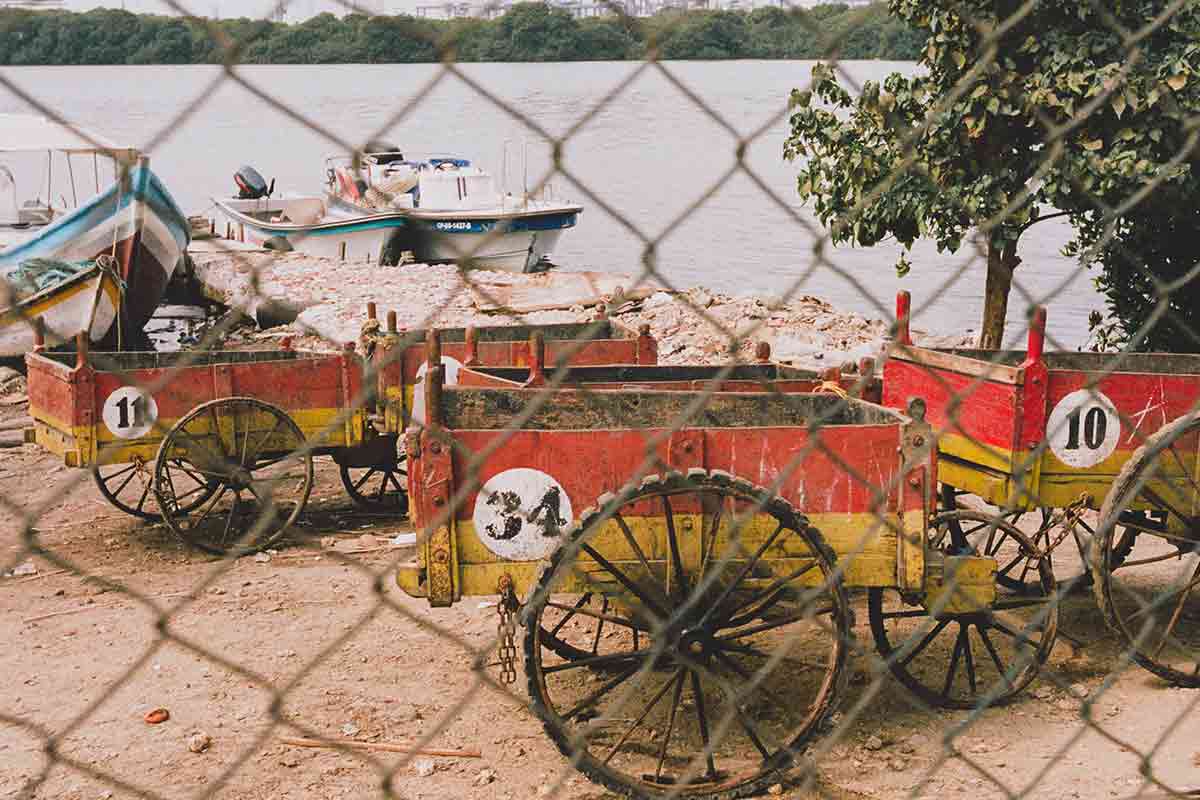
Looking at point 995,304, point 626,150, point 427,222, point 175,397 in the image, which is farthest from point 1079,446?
point 626,150

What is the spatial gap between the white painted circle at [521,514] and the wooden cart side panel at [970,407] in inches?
62.2

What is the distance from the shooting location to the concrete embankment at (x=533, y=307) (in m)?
12.7

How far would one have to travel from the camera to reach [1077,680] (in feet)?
17.9

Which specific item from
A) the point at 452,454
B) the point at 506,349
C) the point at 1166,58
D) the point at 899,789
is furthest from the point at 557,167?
the point at 1166,58

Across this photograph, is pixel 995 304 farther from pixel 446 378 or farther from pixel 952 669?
pixel 952 669

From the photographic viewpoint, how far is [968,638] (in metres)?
5.41

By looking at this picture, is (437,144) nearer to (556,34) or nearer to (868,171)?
(868,171)

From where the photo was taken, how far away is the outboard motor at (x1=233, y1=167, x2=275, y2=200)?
2645cm

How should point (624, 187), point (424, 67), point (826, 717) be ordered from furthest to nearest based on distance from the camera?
1. point (624, 187)
2. point (826, 717)
3. point (424, 67)

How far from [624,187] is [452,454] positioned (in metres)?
26.4

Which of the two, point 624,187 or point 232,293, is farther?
point 624,187

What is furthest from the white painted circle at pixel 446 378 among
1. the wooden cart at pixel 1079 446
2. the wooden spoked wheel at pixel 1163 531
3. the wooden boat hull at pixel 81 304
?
the wooden boat hull at pixel 81 304

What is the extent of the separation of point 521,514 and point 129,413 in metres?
3.93

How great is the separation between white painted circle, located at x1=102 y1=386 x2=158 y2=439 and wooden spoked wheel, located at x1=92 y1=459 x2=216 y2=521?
0.19m
